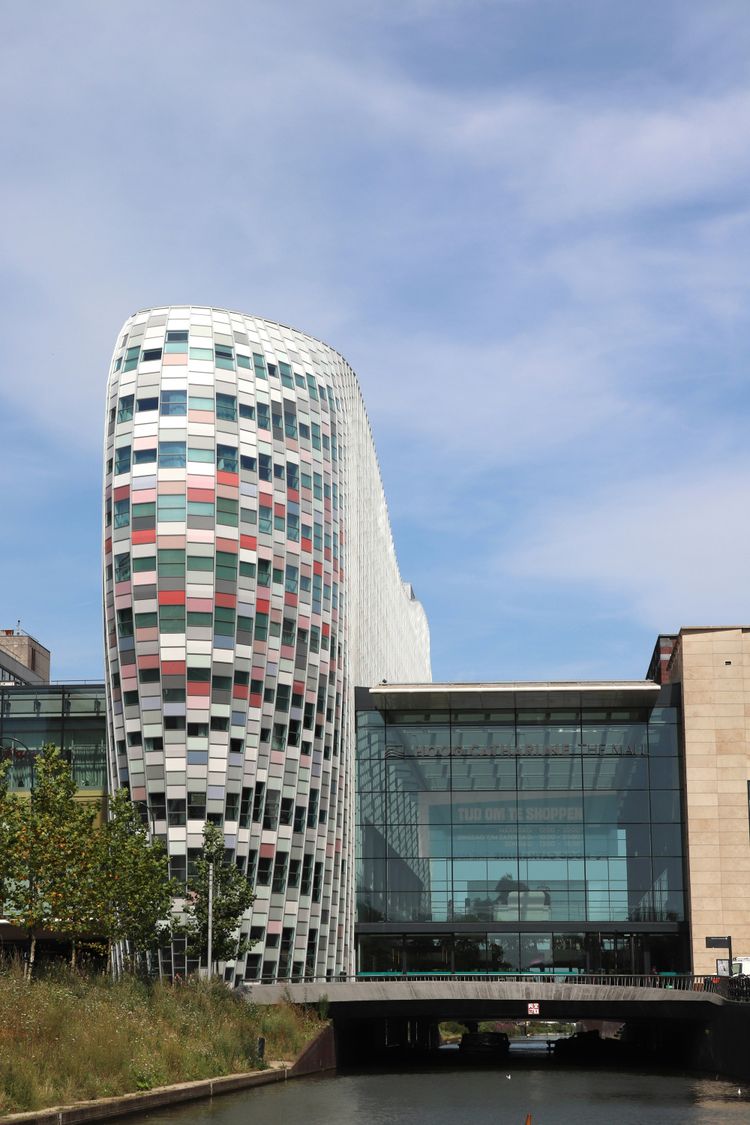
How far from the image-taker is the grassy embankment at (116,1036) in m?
39.6

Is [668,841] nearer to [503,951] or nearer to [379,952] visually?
[503,951]

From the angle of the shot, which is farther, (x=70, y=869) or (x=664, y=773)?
(x=664, y=773)

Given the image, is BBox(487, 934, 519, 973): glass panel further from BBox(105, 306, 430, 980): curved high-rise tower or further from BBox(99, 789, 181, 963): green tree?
BBox(99, 789, 181, 963): green tree

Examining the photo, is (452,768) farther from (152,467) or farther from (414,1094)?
(414,1094)

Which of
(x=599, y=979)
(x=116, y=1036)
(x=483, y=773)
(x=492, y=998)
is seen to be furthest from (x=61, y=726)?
(x=116, y=1036)

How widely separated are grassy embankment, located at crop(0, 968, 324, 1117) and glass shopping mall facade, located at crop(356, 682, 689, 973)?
25287mm

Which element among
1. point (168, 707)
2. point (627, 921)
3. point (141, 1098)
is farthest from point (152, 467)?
point (141, 1098)

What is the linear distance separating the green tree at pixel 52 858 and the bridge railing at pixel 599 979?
1818 cm

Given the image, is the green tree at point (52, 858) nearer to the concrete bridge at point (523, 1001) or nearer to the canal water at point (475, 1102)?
the canal water at point (475, 1102)

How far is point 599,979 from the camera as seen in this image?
82.8 m

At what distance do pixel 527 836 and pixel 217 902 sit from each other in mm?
24918

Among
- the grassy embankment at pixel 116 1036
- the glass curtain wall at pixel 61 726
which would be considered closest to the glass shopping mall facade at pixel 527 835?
the glass curtain wall at pixel 61 726

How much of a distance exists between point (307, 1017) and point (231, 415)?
34657 mm

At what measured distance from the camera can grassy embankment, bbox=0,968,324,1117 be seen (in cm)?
3956
